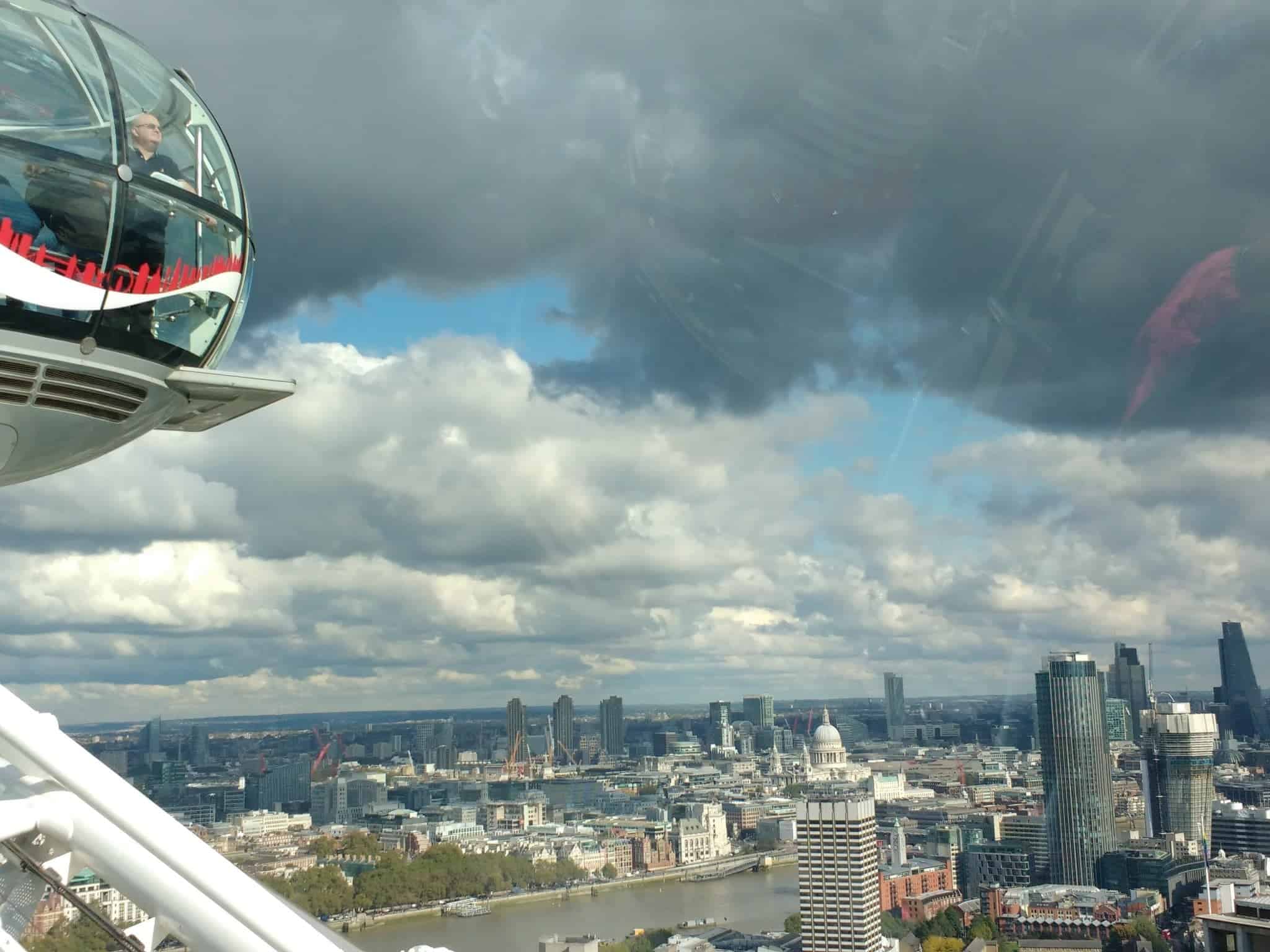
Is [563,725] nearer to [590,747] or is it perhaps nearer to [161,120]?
[590,747]

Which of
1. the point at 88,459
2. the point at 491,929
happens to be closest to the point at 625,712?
the point at 491,929

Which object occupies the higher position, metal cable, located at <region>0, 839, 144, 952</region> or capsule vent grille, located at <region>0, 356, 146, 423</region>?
capsule vent grille, located at <region>0, 356, 146, 423</region>

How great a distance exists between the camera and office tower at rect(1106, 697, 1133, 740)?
23.6 metres

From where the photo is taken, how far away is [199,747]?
26156 millimetres

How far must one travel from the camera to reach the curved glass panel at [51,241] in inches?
51.5

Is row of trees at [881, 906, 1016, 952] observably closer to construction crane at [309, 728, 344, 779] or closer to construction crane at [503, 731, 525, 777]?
construction crane at [309, 728, 344, 779]

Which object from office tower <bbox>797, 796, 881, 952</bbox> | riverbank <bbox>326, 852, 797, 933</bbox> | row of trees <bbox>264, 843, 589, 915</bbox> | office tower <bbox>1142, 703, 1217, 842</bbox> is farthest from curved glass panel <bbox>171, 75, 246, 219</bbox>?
office tower <bbox>1142, 703, 1217, 842</bbox>

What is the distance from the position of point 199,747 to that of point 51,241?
88.9ft

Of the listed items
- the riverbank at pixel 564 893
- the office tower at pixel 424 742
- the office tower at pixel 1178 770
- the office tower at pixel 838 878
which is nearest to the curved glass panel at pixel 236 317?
the riverbank at pixel 564 893

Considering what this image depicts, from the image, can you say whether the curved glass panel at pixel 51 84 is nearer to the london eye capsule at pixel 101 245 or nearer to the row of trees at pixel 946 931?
the london eye capsule at pixel 101 245

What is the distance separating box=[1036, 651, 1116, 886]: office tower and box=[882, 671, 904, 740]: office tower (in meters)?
2.66

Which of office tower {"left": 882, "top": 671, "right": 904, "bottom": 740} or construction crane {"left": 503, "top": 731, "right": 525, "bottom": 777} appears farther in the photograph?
construction crane {"left": 503, "top": 731, "right": 525, "bottom": 777}

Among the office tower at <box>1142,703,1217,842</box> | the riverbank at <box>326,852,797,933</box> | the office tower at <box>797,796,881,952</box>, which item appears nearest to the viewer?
the riverbank at <box>326,852,797,933</box>

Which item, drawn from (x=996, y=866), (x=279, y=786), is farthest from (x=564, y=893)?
(x=279, y=786)
